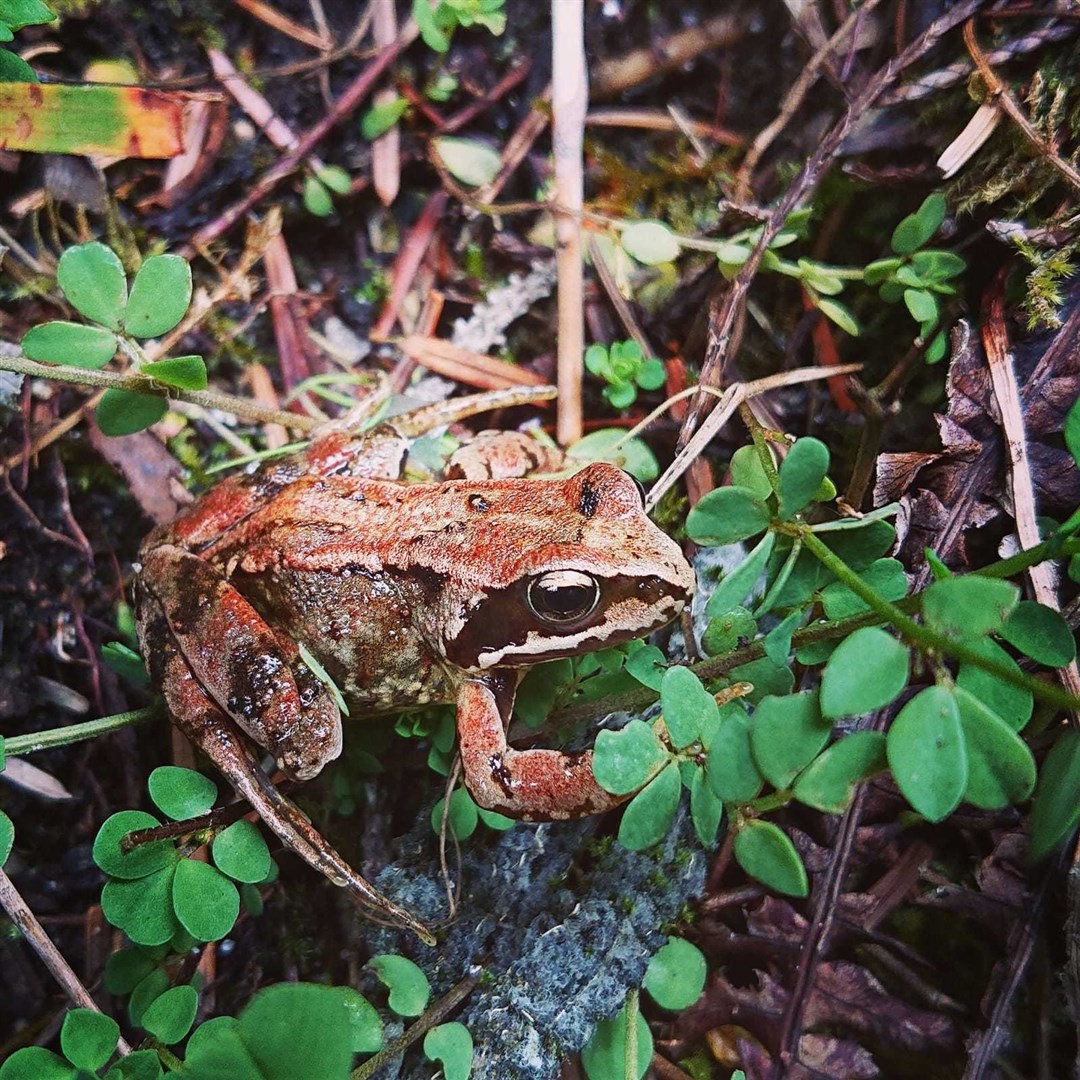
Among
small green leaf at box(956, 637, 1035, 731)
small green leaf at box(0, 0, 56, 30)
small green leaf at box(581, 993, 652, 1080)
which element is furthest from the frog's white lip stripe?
small green leaf at box(0, 0, 56, 30)

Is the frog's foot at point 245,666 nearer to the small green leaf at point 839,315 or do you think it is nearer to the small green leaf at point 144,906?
the small green leaf at point 144,906

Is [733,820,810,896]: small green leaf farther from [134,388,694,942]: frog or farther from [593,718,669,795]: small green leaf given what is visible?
[134,388,694,942]: frog

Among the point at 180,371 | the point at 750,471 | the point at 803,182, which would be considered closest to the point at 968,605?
the point at 750,471

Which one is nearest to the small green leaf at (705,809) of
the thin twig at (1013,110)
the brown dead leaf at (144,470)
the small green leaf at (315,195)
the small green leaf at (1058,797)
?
the small green leaf at (1058,797)

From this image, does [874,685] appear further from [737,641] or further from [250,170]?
[250,170]

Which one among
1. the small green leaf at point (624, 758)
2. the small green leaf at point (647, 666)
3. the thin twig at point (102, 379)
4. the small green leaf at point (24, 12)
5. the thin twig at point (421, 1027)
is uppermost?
the small green leaf at point (24, 12)

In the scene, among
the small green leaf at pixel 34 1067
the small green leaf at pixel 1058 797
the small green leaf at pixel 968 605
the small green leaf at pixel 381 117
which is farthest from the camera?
the small green leaf at pixel 381 117

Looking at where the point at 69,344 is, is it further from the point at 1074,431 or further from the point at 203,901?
the point at 1074,431
